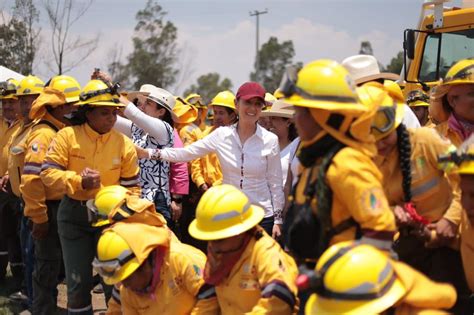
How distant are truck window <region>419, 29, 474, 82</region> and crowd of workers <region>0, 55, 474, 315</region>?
122 inches

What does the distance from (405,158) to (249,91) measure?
2.08 metres

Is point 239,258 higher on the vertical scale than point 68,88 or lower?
lower

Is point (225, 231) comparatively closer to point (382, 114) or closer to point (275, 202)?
point (382, 114)

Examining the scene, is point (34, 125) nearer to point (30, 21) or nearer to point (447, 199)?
point (447, 199)

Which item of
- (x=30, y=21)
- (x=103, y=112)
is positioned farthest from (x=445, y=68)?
(x=30, y=21)

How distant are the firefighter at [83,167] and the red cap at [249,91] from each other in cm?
101

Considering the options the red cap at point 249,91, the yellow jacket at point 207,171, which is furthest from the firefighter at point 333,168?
the yellow jacket at point 207,171

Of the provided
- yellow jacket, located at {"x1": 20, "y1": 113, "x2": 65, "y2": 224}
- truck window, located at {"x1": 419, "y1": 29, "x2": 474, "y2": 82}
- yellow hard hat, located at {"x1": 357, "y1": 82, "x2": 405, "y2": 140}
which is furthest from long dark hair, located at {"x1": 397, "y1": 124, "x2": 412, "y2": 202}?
truck window, located at {"x1": 419, "y1": 29, "x2": 474, "y2": 82}

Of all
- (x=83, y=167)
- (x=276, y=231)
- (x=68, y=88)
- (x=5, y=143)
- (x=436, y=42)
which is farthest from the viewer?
(x=436, y=42)

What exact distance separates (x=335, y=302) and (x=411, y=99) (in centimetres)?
539

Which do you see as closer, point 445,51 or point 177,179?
point 177,179

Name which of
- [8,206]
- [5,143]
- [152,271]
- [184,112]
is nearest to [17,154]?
[5,143]

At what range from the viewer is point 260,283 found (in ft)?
9.98

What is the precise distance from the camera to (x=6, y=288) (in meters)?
6.90
